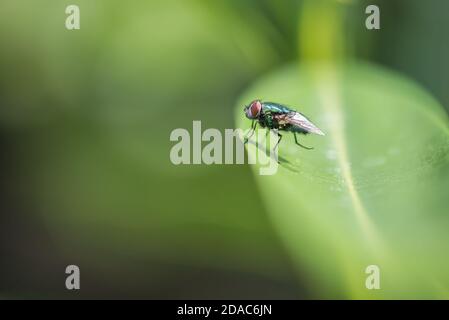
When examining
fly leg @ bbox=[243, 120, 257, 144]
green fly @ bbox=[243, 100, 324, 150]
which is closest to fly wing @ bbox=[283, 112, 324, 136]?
green fly @ bbox=[243, 100, 324, 150]

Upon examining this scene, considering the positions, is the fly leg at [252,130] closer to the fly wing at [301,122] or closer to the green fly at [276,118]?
the green fly at [276,118]

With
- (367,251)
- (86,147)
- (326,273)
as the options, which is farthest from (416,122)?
(86,147)

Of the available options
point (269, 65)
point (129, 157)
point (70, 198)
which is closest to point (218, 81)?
point (269, 65)

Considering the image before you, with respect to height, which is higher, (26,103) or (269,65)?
(269,65)

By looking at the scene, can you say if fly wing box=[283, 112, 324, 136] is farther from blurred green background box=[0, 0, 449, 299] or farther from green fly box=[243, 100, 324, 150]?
blurred green background box=[0, 0, 449, 299]

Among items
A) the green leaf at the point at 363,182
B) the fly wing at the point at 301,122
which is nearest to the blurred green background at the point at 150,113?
the green leaf at the point at 363,182

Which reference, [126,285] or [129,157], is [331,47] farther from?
[126,285]

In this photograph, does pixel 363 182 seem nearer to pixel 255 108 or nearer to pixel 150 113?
pixel 255 108

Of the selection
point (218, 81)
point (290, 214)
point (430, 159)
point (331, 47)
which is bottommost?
point (290, 214)
